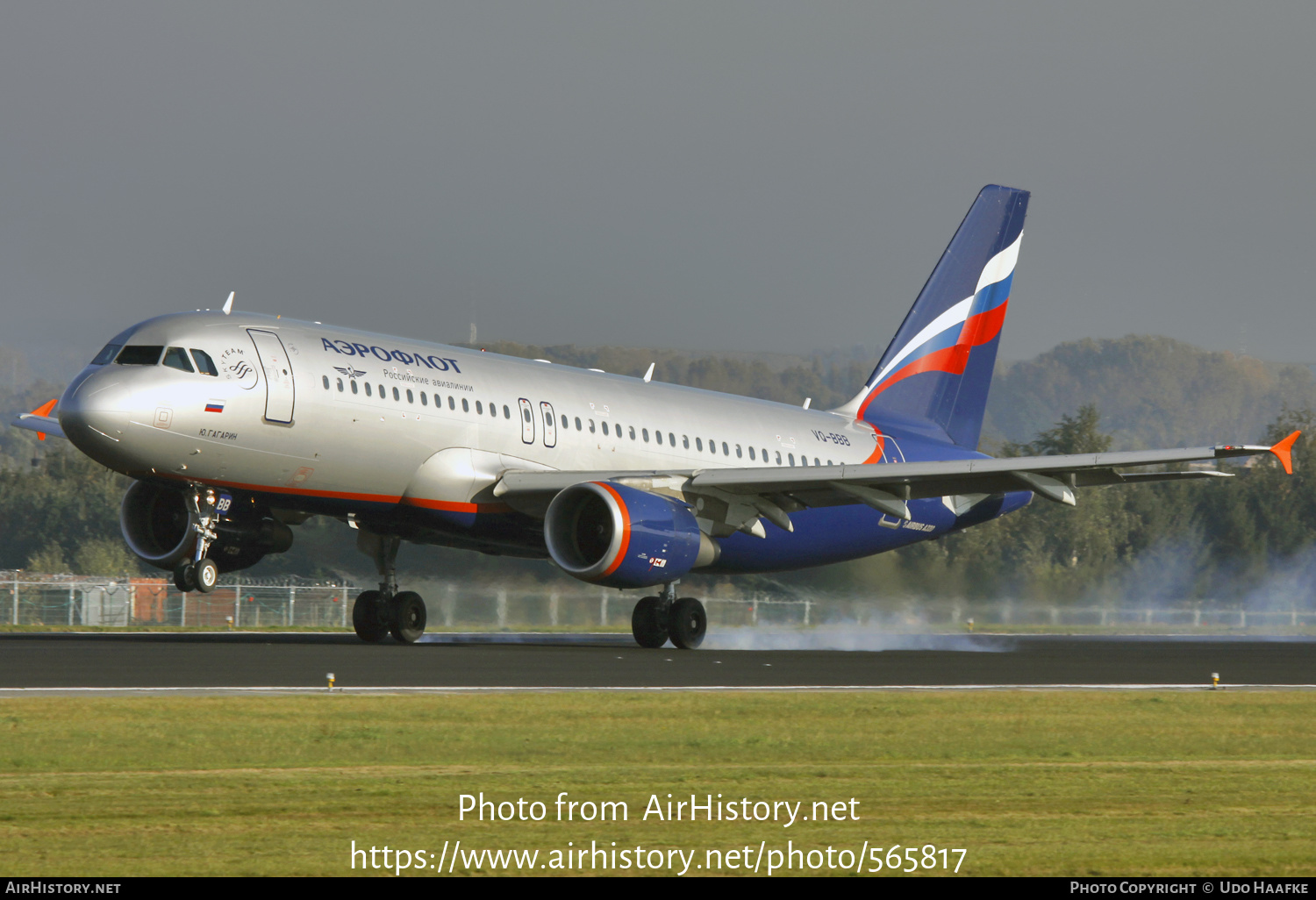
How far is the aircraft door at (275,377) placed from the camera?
23.2 metres

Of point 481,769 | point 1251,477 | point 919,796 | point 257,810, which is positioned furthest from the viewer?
point 1251,477

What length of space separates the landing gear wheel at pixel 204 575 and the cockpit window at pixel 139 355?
9.88 feet

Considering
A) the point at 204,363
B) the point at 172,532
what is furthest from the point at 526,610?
the point at 204,363

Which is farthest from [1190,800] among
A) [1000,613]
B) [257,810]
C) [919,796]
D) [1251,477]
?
[1251,477]

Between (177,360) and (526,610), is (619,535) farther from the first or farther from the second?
(526,610)

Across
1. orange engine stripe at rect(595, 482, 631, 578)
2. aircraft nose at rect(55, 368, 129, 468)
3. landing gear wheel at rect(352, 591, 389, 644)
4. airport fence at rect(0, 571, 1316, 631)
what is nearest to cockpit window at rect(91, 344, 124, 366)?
aircraft nose at rect(55, 368, 129, 468)

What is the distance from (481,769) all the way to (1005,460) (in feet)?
54.0

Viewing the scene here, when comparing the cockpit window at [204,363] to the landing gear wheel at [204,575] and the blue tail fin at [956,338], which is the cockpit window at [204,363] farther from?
the blue tail fin at [956,338]

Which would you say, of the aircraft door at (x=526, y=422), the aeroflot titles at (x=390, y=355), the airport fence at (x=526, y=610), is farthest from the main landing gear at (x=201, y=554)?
the airport fence at (x=526, y=610)

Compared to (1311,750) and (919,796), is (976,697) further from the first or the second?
(919,796)

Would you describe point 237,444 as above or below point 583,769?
above

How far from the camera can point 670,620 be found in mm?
26781

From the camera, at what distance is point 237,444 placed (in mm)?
23000
